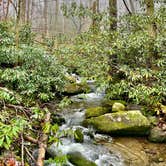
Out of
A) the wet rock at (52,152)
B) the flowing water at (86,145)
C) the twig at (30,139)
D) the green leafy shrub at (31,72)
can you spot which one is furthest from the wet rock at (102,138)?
the twig at (30,139)

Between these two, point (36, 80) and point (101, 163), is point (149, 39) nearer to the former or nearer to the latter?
point (36, 80)

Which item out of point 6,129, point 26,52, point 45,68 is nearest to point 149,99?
point 45,68

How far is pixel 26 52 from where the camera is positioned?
8.91 metres

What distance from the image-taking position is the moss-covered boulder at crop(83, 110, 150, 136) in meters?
6.63

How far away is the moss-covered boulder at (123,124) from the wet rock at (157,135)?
0.17m

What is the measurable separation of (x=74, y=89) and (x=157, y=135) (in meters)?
4.45

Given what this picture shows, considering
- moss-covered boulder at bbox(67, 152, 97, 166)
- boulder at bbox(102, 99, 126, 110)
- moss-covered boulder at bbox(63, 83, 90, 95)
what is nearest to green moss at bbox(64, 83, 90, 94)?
moss-covered boulder at bbox(63, 83, 90, 95)

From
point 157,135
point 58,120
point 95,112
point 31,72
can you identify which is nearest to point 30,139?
point 58,120

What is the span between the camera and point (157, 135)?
6539 millimetres

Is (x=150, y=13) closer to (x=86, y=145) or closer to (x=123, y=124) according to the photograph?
A: (x=123, y=124)

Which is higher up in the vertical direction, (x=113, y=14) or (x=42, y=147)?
(x=113, y=14)

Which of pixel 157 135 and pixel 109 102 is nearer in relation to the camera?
pixel 157 135

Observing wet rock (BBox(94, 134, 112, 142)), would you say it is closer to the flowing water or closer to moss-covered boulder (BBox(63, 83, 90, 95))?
the flowing water

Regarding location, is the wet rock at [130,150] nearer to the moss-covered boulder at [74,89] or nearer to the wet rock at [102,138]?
the wet rock at [102,138]
